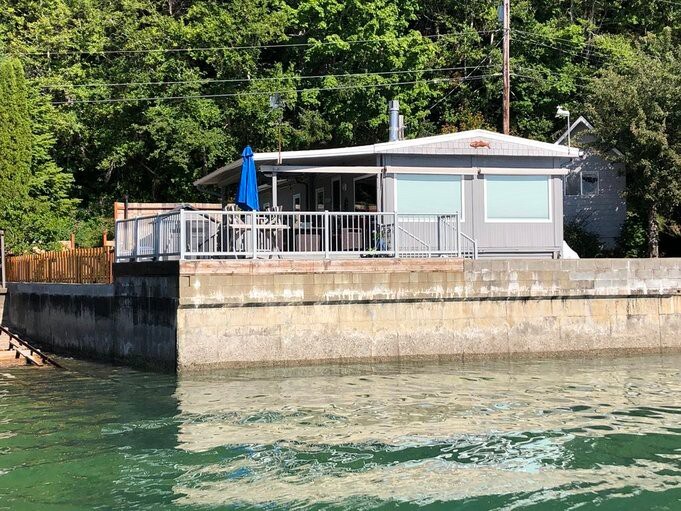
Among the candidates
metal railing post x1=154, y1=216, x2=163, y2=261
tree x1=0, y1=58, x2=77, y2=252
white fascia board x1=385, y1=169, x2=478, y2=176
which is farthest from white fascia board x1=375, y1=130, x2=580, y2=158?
tree x1=0, y1=58, x2=77, y2=252

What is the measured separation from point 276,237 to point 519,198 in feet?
23.2

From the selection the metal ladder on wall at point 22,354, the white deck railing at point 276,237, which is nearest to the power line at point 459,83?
the white deck railing at point 276,237

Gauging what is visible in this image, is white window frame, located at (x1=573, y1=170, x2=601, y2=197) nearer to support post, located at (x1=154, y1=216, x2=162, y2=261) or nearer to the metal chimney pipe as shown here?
the metal chimney pipe

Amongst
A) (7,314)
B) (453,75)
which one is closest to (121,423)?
(7,314)

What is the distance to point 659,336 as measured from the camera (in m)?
19.2

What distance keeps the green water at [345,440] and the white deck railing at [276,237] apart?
2504mm

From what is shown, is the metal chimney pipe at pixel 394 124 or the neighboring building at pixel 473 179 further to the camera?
the metal chimney pipe at pixel 394 124

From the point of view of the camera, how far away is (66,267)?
2275 cm

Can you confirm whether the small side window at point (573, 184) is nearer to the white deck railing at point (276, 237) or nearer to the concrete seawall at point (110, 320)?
the white deck railing at point (276, 237)

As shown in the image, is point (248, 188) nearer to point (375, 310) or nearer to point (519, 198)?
point (375, 310)

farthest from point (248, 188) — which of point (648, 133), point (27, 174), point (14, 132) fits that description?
point (14, 132)

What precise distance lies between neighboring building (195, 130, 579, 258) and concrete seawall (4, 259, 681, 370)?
3212mm

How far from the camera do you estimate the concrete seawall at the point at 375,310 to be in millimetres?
16203

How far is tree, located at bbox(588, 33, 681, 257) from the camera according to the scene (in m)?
27.5
